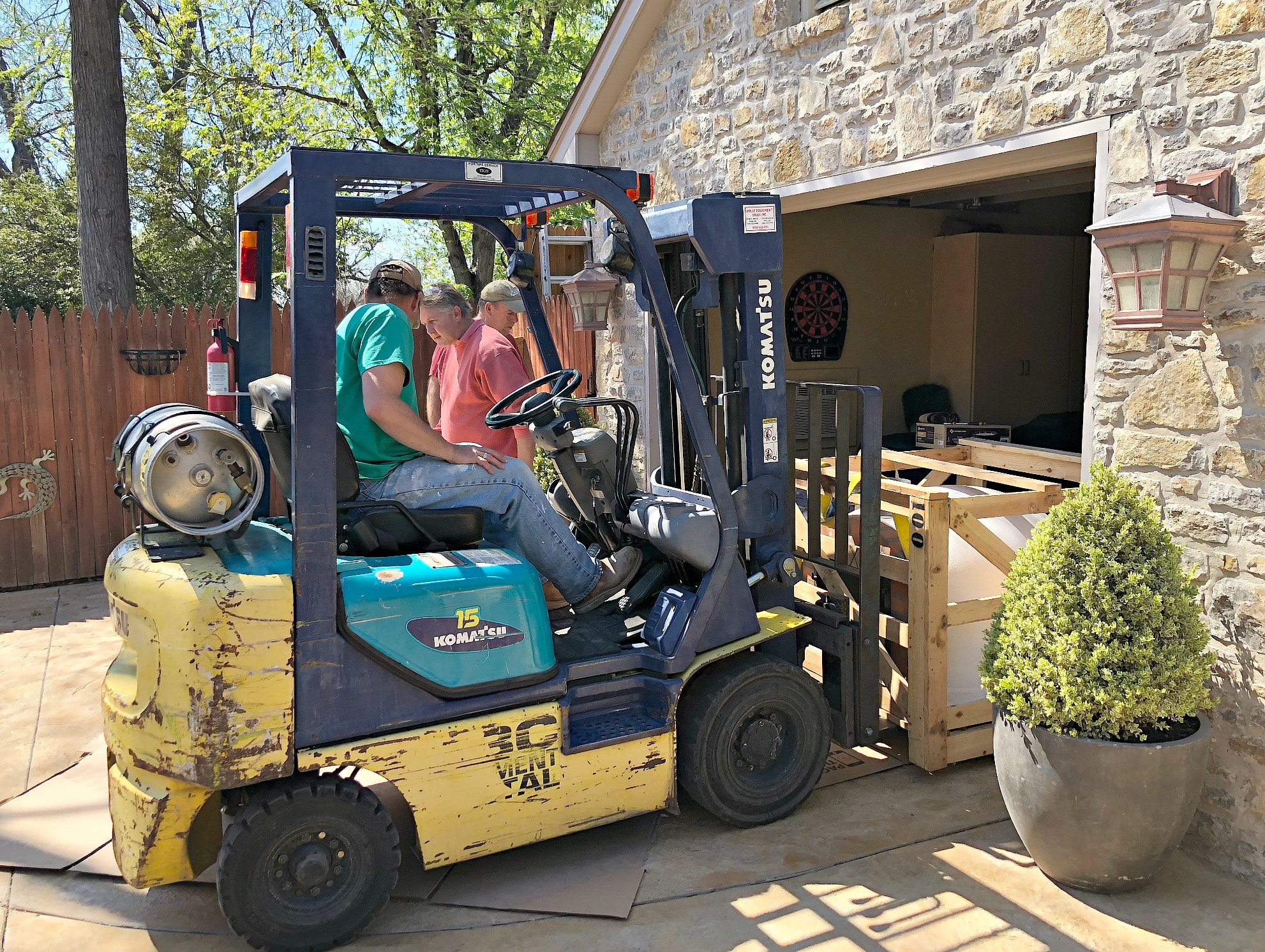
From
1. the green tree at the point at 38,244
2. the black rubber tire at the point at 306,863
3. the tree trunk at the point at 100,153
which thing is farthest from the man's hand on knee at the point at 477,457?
the green tree at the point at 38,244

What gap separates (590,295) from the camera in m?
8.15

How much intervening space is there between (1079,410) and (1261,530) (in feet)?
22.9

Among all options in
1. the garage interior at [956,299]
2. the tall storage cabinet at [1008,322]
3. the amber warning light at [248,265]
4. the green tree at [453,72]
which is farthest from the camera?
the green tree at [453,72]

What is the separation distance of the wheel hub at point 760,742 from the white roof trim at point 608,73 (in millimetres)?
5115

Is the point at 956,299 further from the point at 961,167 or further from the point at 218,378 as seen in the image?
the point at 218,378

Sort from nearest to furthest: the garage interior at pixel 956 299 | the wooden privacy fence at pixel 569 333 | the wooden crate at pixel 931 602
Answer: the wooden crate at pixel 931 602
the wooden privacy fence at pixel 569 333
the garage interior at pixel 956 299

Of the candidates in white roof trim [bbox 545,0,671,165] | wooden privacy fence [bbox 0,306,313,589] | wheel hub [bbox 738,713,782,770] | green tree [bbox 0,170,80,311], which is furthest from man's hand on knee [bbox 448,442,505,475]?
green tree [bbox 0,170,80,311]

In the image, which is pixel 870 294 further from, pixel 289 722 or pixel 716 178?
pixel 289 722

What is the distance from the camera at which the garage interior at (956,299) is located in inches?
385

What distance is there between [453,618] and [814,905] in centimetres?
157

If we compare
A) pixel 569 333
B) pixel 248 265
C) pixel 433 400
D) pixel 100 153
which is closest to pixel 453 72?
pixel 100 153

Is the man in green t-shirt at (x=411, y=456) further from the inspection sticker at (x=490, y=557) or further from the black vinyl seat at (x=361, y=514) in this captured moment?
the inspection sticker at (x=490, y=557)

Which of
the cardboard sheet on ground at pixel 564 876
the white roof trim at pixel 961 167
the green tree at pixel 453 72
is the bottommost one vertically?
the cardboard sheet on ground at pixel 564 876

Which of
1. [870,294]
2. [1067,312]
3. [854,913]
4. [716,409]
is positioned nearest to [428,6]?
[870,294]
